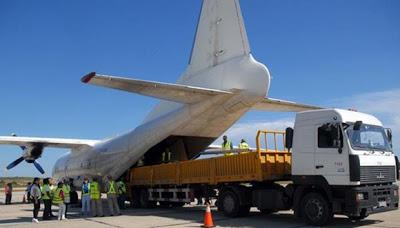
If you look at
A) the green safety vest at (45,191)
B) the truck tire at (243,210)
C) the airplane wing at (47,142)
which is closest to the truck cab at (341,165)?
the truck tire at (243,210)

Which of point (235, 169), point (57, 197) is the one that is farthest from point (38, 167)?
point (235, 169)

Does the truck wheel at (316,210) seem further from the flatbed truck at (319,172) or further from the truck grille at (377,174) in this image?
the truck grille at (377,174)

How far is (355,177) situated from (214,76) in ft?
24.1

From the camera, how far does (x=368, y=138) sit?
11.8 metres

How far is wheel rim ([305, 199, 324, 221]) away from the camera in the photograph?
11.6 m

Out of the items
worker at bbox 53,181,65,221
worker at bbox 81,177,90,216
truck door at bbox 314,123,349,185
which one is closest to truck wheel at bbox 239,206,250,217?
truck door at bbox 314,123,349,185

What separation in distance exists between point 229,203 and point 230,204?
0.07 meters

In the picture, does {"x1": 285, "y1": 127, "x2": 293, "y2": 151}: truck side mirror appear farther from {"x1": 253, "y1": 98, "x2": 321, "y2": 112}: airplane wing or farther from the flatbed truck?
{"x1": 253, "y1": 98, "x2": 321, "y2": 112}: airplane wing

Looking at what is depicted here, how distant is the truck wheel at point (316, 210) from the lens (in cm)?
1141

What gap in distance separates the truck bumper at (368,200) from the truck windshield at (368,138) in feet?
3.56

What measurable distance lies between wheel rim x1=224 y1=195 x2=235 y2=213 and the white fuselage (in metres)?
3.56

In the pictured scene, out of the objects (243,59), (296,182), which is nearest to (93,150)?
(243,59)

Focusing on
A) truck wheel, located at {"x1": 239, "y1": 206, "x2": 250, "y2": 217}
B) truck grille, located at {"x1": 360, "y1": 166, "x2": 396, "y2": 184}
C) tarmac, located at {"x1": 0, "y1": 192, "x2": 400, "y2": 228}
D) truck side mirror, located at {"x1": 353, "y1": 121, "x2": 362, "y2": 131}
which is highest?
truck side mirror, located at {"x1": 353, "y1": 121, "x2": 362, "y2": 131}

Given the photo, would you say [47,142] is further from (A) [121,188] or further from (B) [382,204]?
(B) [382,204]
